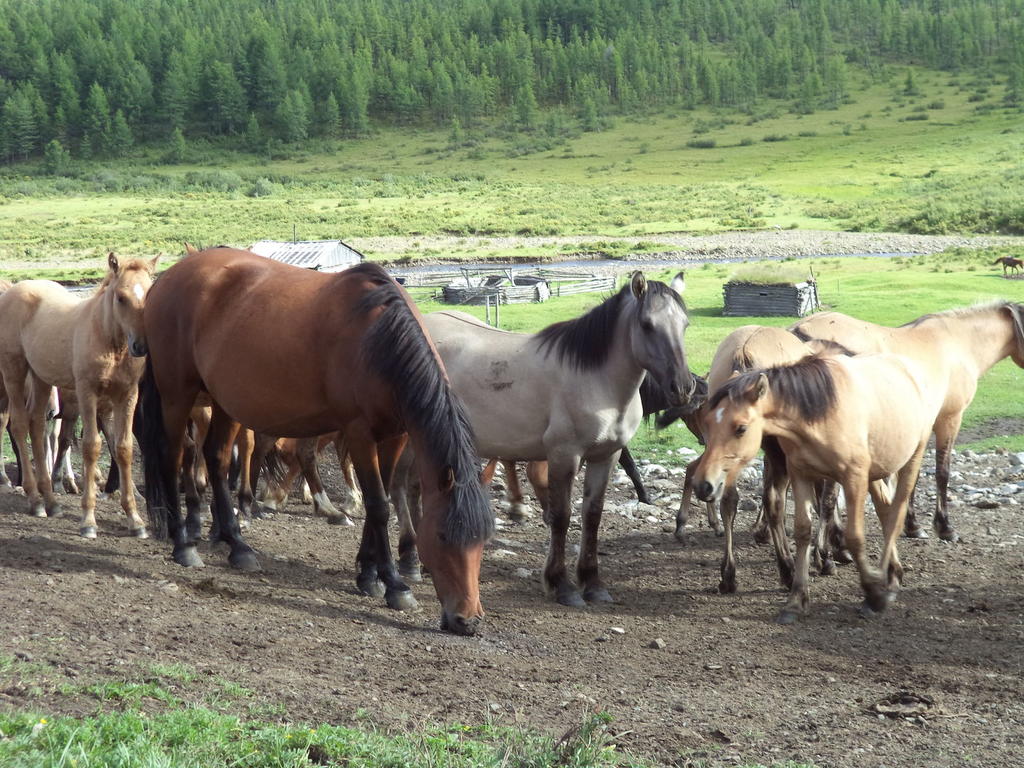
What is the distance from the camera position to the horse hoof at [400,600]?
7593 mm

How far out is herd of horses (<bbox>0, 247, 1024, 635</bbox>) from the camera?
24.0ft

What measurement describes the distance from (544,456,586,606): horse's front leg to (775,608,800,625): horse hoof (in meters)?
1.42

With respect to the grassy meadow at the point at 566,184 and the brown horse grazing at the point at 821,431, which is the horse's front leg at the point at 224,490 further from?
the grassy meadow at the point at 566,184

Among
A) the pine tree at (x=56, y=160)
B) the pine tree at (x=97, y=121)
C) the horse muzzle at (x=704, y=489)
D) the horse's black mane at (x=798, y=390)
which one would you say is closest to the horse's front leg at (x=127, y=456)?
the horse muzzle at (x=704, y=489)

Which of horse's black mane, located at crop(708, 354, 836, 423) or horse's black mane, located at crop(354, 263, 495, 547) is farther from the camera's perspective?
horse's black mane, located at crop(708, 354, 836, 423)

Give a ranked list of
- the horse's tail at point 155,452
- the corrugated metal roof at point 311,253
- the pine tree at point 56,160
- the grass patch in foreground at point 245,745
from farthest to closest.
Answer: the pine tree at point 56,160 → the corrugated metal roof at point 311,253 → the horse's tail at point 155,452 → the grass patch in foreground at point 245,745

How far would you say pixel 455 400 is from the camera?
7.13 m

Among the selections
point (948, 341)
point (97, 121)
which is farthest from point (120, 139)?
point (948, 341)

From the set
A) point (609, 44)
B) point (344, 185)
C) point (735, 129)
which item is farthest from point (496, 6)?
point (344, 185)

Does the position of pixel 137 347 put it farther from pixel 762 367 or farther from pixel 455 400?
pixel 762 367

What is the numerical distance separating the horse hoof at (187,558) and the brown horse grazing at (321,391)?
0.03 feet

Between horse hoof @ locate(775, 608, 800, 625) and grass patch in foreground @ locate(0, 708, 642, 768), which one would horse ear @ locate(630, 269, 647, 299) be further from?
grass patch in foreground @ locate(0, 708, 642, 768)

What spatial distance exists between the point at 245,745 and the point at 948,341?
7648 mm

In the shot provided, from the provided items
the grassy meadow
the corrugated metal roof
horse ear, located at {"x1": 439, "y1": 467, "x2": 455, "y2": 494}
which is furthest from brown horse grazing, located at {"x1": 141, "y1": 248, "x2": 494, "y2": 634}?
the grassy meadow
